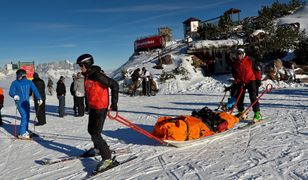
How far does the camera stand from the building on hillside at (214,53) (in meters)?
26.6

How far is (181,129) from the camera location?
6176mm

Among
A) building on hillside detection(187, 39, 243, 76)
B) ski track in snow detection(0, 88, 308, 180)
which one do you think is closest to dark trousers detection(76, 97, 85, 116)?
ski track in snow detection(0, 88, 308, 180)

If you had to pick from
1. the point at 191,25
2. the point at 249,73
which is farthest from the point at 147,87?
the point at 191,25

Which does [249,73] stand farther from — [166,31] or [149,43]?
[166,31]

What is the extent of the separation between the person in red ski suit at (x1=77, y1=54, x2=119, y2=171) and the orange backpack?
1219 millimetres

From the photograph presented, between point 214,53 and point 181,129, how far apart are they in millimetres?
22222

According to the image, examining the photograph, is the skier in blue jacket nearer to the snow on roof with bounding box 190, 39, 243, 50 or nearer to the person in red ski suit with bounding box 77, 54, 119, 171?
the person in red ski suit with bounding box 77, 54, 119, 171

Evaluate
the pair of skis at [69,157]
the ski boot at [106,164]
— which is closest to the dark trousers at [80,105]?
the pair of skis at [69,157]

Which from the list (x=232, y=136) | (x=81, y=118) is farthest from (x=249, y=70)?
(x=81, y=118)

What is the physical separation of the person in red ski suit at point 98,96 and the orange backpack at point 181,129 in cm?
122

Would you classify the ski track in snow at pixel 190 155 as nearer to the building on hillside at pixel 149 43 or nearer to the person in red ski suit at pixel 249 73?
the person in red ski suit at pixel 249 73

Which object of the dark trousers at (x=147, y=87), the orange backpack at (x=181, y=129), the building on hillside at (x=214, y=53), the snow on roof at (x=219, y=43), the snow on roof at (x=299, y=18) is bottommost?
the orange backpack at (x=181, y=129)

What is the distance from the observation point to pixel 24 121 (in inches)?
349

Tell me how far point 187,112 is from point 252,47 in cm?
1573
